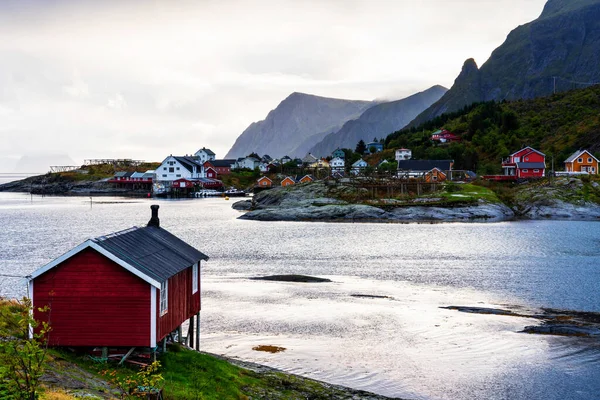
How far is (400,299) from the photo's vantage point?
3822 cm

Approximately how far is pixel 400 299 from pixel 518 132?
127 m

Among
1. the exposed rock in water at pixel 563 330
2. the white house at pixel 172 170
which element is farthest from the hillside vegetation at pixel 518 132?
the exposed rock in water at pixel 563 330

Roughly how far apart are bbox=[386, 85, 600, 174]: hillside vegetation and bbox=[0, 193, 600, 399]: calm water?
63140 mm

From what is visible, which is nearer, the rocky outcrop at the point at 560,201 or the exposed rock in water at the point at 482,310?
the exposed rock in water at the point at 482,310

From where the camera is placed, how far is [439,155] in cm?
14525

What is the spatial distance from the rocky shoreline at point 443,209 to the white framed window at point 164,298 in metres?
71.9

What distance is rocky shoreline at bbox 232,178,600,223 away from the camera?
301 ft

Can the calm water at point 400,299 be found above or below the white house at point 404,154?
below

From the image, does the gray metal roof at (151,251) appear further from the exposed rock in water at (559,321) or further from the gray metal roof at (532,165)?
the gray metal roof at (532,165)

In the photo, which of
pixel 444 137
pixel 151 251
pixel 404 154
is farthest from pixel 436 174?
pixel 151 251

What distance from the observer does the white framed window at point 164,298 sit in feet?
66.9

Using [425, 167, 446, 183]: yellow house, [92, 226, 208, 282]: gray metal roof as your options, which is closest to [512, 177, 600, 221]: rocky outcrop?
[425, 167, 446, 183]: yellow house

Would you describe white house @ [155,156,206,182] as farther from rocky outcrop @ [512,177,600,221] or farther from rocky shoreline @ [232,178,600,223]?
rocky outcrop @ [512,177,600,221]

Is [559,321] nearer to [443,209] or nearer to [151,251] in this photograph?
[151,251]
